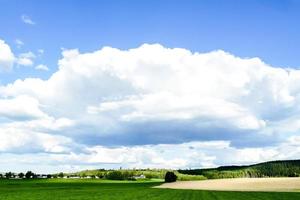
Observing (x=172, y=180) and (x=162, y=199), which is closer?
(x=162, y=199)

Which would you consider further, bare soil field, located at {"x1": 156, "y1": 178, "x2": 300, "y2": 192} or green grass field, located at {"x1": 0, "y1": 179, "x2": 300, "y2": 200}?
bare soil field, located at {"x1": 156, "y1": 178, "x2": 300, "y2": 192}

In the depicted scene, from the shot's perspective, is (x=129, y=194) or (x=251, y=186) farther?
(x=251, y=186)

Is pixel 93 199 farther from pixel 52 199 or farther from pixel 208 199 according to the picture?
pixel 208 199

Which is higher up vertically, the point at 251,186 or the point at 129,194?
the point at 251,186

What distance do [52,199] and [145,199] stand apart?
40.4 ft

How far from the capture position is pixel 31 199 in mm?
60969

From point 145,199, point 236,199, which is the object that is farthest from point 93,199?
point 236,199

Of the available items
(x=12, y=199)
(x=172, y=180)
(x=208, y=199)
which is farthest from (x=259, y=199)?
(x=172, y=180)

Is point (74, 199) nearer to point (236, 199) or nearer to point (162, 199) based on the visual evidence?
point (162, 199)

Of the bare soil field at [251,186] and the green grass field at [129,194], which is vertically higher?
the bare soil field at [251,186]

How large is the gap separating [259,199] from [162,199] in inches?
522

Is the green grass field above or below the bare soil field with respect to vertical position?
below

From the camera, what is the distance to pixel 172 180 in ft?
586

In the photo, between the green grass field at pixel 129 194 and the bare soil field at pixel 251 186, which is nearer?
the green grass field at pixel 129 194
